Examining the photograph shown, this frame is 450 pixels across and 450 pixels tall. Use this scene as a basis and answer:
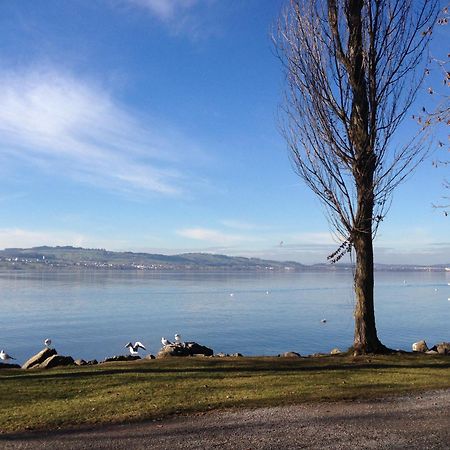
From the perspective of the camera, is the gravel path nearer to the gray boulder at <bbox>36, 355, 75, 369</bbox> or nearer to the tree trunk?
the tree trunk

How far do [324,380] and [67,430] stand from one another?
208 inches

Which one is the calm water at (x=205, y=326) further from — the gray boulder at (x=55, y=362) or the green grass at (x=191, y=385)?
the green grass at (x=191, y=385)

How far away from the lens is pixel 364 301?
561 inches

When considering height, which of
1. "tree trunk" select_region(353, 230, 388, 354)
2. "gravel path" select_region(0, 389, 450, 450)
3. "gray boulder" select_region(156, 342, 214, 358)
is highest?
"tree trunk" select_region(353, 230, 388, 354)

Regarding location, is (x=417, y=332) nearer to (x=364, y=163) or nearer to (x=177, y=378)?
(x=364, y=163)

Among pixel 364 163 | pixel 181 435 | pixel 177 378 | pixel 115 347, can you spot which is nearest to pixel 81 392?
pixel 177 378

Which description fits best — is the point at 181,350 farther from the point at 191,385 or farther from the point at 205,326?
the point at 205,326

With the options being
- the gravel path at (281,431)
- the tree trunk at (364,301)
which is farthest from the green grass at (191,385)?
the tree trunk at (364,301)

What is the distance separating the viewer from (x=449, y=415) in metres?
7.66

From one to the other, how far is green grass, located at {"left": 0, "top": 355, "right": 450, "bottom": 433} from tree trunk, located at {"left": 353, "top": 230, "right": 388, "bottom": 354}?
73 cm

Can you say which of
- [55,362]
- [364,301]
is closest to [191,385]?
[364,301]

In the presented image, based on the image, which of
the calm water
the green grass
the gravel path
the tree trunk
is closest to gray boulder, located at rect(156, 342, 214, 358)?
the green grass

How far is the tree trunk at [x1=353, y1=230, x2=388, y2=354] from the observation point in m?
14.0

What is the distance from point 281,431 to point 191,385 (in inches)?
135
